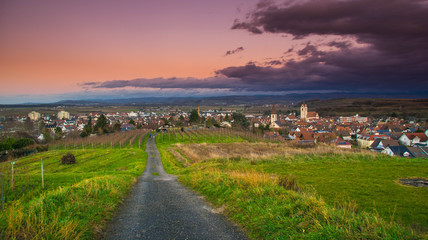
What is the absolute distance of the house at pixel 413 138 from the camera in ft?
245

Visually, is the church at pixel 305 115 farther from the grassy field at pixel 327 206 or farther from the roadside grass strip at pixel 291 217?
the roadside grass strip at pixel 291 217

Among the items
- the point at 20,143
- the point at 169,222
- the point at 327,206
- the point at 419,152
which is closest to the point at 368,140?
the point at 419,152

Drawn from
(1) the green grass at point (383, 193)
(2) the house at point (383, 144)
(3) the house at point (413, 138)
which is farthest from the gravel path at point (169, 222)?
(3) the house at point (413, 138)

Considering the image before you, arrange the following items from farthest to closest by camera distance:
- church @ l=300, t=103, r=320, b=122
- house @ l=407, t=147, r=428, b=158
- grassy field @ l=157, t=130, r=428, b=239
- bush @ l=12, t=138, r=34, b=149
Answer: church @ l=300, t=103, r=320, b=122
bush @ l=12, t=138, r=34, b=149
house @ l=407, t=147, r=428, b=158
grassy field @ l=157, t=130, r=428, b=239

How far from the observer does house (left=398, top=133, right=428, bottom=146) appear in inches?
2938

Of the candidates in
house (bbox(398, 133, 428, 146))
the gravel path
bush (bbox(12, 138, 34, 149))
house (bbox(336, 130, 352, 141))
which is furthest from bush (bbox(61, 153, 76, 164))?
house (bbox(336, 130, 352, 141))

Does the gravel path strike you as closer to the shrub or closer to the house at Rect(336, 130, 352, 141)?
the shrub

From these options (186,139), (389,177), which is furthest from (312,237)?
(186,139)

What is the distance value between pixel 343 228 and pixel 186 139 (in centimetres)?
6855

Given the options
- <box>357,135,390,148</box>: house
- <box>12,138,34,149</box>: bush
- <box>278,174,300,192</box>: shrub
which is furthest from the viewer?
<box>357,135,390,148</box>: house

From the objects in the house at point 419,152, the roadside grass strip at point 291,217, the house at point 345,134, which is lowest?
the house at point 345,134

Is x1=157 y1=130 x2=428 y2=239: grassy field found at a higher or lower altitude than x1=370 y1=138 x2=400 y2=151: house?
higher

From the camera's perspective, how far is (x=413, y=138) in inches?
2990

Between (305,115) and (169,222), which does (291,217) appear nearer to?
(169,222)
